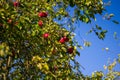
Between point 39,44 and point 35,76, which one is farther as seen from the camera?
point 35,76

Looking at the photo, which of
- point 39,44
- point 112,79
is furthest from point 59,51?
point 112,79

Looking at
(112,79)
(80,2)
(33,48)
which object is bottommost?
(112,79)

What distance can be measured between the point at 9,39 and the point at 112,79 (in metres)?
9.90

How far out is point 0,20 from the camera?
4.51m

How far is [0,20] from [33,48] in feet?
4.38

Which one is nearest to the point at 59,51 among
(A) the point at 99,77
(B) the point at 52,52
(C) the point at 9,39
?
(B) the point at 52,52

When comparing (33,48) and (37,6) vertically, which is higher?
(37,6)

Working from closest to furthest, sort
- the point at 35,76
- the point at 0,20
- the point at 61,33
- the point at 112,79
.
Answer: the point at 0,20
the point at 61,33
the point at 35,76
the point at 112,79

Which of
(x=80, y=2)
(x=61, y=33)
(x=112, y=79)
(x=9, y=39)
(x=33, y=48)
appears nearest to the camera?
(x=9, y=39)

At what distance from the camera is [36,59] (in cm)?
464

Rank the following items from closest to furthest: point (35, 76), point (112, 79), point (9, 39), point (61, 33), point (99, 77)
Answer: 1. point (9, 39)
2. point (61, 33)
3. point (35, 76)
4. point (99, 77)
5. point (112, 79)

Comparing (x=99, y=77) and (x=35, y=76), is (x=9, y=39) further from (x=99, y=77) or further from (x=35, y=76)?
(x=99, y=77)

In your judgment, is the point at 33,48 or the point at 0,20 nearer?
the point at 0,20

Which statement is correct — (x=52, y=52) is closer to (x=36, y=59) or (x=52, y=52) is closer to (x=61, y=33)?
(x=61, y=33)
